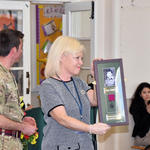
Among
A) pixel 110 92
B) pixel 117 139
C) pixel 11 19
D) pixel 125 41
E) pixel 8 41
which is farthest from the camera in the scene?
pixel 117 139

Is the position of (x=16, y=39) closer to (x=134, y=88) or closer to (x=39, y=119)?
(x=39, y=119)

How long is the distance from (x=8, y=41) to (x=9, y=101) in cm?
37

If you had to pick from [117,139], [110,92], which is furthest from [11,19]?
[110,92]

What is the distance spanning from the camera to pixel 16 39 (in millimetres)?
2568

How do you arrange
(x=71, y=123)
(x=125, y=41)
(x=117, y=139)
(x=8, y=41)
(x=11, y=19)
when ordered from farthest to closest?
(x=117, y=139), (x=125, y=41), (x=11, y=19), (x=8, y=41), (x=71, y=123)

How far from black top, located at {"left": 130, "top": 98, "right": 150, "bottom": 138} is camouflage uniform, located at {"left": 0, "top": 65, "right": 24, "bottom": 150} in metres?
3.25

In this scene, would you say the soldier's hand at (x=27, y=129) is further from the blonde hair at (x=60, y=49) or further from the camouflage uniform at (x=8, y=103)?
the blonde hair at (x=60, y=49)

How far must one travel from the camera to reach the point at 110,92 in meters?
2.68

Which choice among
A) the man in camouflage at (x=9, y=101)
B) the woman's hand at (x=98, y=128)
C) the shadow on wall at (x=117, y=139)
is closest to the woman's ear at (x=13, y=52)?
the man in camouflage at (x=9, y=101)

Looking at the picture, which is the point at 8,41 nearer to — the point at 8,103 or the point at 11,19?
the point at 8,103

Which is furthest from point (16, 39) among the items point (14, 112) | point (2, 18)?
point (2, 18)

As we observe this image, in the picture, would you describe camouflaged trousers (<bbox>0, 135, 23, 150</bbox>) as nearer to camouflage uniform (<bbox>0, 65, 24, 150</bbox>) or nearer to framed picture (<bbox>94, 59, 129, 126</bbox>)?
camouflage uniform (<bbox>0, 65, 24, 150</bbox>)

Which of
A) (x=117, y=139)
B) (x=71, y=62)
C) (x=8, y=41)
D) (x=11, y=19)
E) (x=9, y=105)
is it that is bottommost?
(x=117, y=139)

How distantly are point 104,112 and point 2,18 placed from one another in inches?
117
